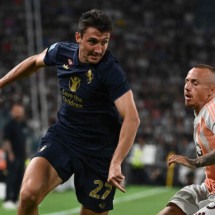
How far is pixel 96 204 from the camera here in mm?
6375

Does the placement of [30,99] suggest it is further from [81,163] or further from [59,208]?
[81,163]

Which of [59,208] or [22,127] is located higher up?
[22,127]

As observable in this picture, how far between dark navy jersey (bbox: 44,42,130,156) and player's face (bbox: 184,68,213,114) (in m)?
0.61

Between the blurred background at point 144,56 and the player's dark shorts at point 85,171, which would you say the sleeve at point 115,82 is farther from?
the blurred background at point 144,56

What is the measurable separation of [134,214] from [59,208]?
1385 mm

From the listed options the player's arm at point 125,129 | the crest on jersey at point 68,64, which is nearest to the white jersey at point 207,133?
the player's arm at point 125,129

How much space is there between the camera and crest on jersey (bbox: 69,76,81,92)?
6.22 m

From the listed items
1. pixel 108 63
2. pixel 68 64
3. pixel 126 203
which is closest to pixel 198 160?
pixel 108 63

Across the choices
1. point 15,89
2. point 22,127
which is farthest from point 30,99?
point 22,127

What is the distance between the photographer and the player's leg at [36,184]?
5.86m

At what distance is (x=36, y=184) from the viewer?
5.91 m

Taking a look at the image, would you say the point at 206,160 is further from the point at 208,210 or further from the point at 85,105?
the point at 85,105

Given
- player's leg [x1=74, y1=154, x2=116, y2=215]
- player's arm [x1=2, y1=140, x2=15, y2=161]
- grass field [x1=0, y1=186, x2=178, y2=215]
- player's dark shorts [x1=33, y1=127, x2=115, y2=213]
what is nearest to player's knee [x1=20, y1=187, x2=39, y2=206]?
player's dark shorts [x1=33, y1=127, x2=115, y2=213]

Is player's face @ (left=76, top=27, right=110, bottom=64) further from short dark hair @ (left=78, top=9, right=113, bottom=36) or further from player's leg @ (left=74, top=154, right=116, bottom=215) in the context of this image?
player's leg @ (left=74, top=154, right=116, bottom=215)
